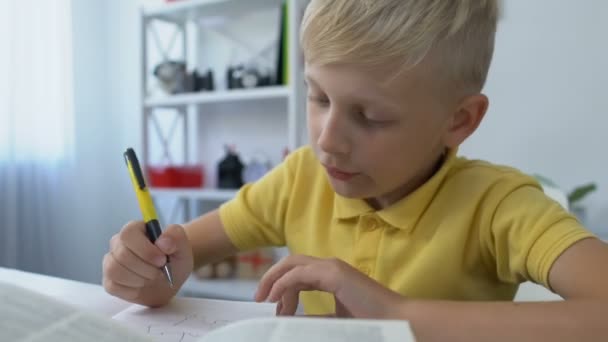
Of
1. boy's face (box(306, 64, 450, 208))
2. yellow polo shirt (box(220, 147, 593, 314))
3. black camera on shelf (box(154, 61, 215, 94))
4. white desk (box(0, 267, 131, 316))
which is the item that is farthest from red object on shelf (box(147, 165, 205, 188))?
boy's face (box(306, 64, 450, 208))

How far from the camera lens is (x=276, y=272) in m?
0.49

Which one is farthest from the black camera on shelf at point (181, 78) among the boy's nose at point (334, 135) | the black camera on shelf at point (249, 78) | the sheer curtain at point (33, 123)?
the boy's nose at point (334, 135)

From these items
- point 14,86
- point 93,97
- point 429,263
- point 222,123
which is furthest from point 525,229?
point 93,97

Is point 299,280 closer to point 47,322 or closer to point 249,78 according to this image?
point 47,322

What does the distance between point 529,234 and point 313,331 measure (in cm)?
28

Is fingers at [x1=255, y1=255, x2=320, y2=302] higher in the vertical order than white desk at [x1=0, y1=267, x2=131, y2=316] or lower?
higher

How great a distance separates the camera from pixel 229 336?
33 cm

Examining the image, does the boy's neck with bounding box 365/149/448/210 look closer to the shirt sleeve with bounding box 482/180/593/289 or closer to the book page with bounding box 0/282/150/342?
the shirt sleeve with bounding box 482/180/593/289

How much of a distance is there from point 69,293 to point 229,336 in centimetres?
39

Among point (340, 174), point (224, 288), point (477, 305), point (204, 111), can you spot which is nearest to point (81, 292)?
point (340, 174)

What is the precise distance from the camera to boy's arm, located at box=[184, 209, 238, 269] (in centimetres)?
71

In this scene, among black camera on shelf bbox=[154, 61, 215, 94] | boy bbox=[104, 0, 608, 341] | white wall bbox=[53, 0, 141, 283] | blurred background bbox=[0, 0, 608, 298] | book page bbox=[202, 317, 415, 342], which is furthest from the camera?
white wall bbox=[53, 0, 141, 283]

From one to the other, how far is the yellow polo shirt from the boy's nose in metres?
0.12

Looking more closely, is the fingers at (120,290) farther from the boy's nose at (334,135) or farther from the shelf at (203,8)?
the shelf at (203,8)
